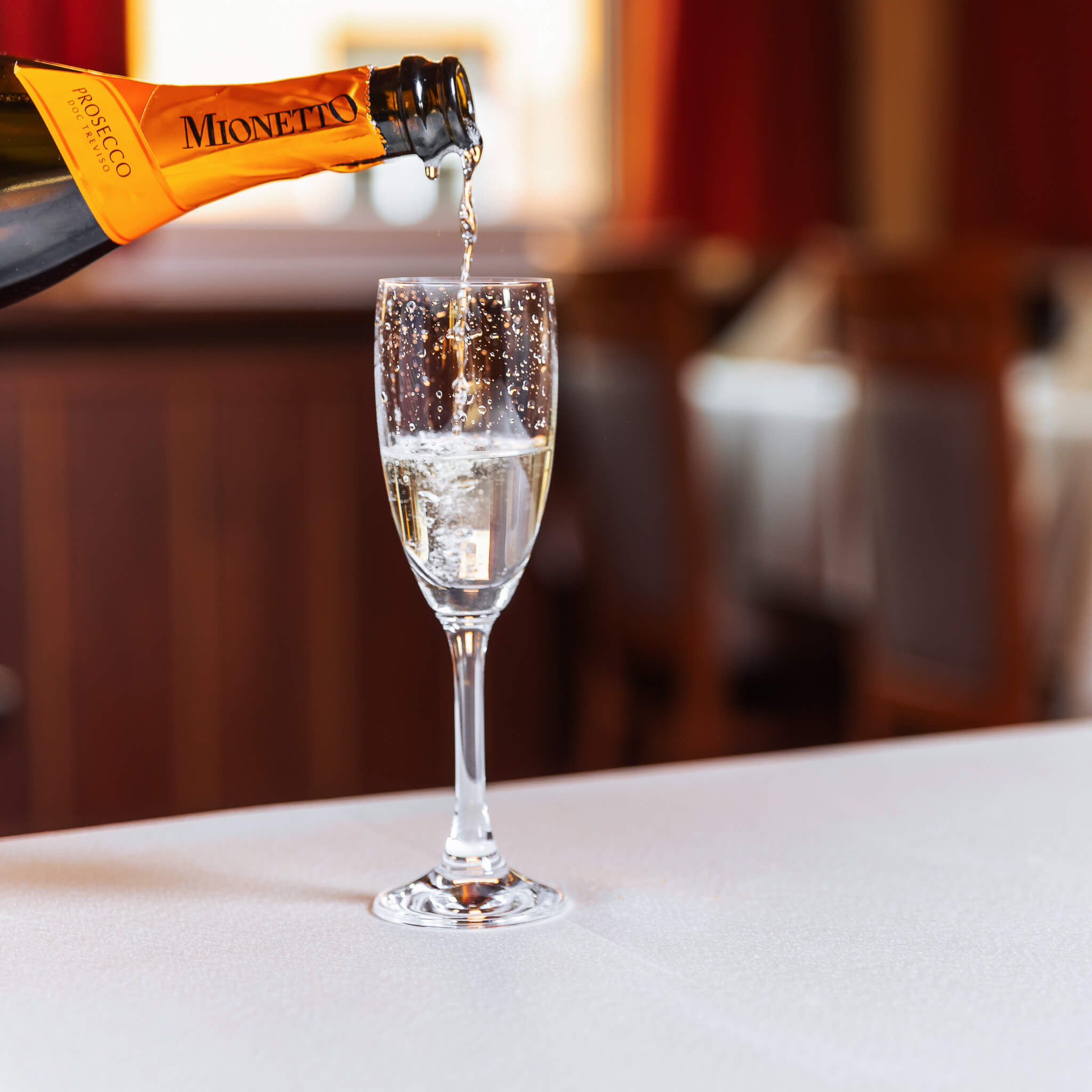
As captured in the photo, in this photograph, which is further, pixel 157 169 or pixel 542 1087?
pixel 157 169

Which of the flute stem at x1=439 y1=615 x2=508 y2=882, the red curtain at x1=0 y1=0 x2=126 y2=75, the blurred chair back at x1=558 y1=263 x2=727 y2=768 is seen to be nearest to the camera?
the flute stem at x1=439 y1=615 x2=508 y2=882

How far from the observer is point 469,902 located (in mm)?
464

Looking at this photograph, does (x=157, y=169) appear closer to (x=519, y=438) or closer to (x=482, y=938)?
(x=519, y=438)

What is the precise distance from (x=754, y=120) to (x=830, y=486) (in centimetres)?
157

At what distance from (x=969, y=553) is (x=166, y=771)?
1.20 metres

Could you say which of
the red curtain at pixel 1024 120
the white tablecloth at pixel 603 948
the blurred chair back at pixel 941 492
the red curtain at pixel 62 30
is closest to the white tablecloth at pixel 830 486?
the blurred chair back at pixel 941 492

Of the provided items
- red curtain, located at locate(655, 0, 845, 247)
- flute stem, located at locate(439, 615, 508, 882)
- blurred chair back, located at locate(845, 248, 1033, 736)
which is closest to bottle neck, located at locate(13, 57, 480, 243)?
flute stem, located at locate(439, 615, 508, 882)

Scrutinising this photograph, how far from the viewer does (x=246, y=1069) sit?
1.16ft

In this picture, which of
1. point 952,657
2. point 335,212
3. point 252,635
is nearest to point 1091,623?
point 952,657

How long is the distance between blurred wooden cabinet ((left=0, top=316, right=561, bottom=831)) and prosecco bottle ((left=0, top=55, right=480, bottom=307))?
5.94ft

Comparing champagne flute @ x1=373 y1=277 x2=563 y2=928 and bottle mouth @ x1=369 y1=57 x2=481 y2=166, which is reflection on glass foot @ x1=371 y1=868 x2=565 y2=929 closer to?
champagne flute @ x1=373 y1=277 x2=563 y2=928

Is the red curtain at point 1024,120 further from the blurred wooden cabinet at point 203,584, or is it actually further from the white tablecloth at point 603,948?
Result: the white tablecloth at point 603,948

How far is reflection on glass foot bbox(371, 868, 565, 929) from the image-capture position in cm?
45

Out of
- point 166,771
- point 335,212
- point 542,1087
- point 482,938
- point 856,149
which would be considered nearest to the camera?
point 542,1087
